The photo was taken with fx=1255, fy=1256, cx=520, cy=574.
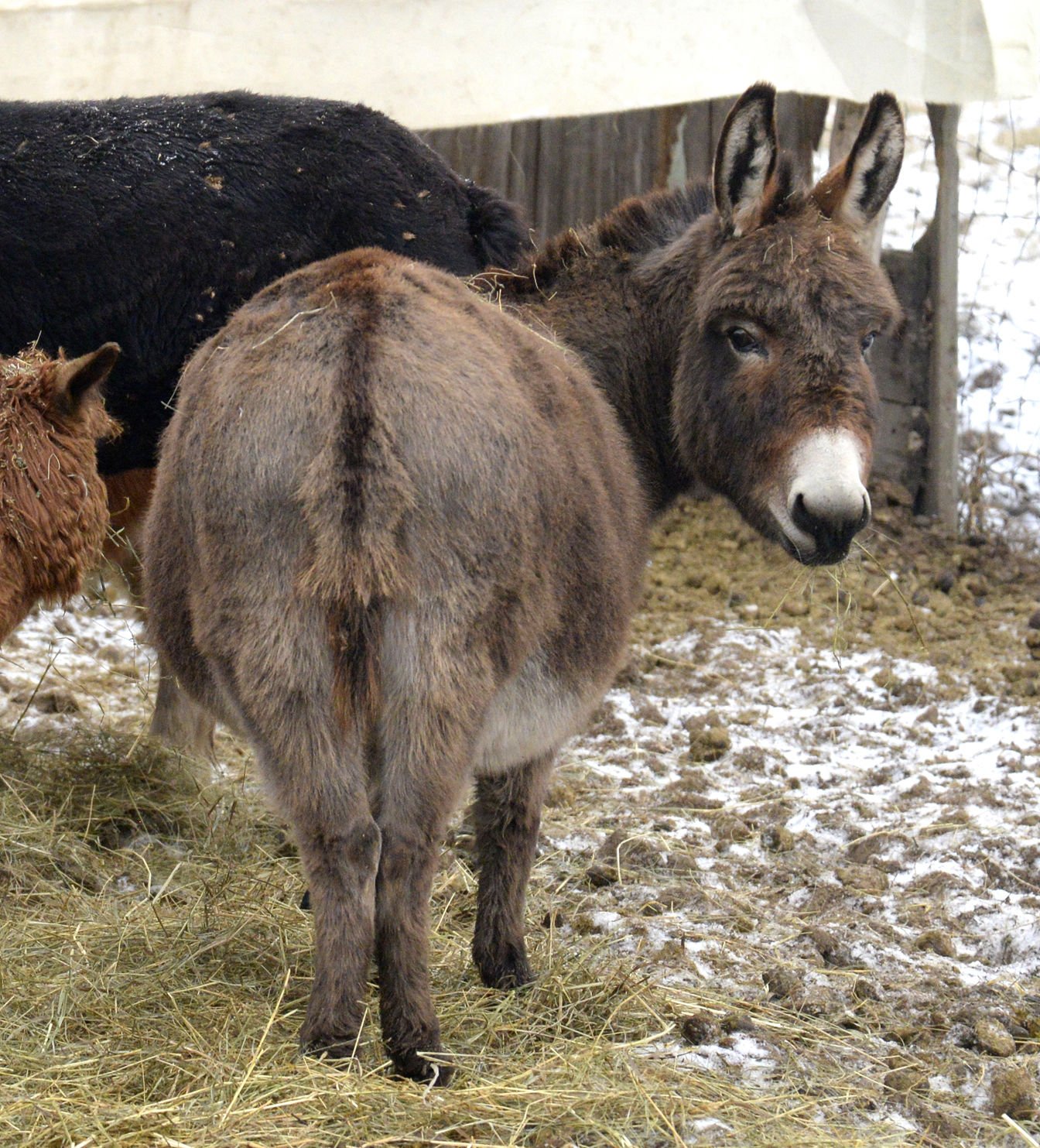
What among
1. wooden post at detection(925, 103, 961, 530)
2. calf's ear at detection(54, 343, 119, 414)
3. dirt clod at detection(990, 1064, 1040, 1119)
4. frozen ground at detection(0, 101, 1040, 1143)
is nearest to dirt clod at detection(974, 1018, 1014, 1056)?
frozen ground at detection(0, 101, 1040, 1143)

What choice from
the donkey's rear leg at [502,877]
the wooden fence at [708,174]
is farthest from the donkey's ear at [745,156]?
the wooden fence at [708,174]

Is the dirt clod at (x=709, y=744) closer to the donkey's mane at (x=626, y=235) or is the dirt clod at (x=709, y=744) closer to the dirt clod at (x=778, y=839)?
the dirt clod at (x=778, y=839)

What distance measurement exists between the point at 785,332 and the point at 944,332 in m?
4.45

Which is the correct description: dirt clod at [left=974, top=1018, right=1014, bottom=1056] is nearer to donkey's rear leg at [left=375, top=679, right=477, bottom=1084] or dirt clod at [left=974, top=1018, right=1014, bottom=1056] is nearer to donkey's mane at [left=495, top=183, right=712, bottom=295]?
donkey's rear leg at [left=375, top=679, right=477, bottom=1084]

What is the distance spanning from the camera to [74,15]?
5848mm

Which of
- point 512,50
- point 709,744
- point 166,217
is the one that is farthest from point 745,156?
point 512,50

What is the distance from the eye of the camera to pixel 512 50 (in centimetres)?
606

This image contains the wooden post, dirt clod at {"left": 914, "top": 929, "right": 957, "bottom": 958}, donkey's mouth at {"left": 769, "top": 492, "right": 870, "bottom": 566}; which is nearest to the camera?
donkey's mouth at {"left": 769, "top": 492, "right": 870, "bottom": 566}

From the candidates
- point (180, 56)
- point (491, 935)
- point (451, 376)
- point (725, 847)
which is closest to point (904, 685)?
point (725, 847)

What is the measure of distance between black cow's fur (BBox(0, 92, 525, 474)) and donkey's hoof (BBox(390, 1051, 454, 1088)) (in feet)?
8.45

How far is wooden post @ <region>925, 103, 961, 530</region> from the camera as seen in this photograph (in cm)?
719

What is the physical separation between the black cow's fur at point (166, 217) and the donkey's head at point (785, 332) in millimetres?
1373

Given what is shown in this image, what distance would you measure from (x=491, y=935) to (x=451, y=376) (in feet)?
5.09

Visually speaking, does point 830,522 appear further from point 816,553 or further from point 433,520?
point 433,520
